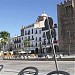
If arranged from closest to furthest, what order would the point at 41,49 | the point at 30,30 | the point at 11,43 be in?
the point at 41,49 < the point at 30,30 < the point at 11,43

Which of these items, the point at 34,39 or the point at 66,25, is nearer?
the point at 66,25

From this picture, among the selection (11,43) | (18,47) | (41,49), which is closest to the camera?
(41,49)

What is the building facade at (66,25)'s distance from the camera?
64688 millimetres

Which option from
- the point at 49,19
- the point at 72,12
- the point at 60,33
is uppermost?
the point at 72,12

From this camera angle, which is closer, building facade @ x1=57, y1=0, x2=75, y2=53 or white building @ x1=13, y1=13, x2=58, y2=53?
building facade @ x1=57, y1=0, x2=75, y2=53

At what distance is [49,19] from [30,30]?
258 ft

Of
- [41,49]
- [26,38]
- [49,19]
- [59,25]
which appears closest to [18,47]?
[26,38]

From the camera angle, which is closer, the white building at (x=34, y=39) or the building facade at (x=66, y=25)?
the building facade at (x=66, y=25)

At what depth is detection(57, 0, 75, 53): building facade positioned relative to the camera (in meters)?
64.7

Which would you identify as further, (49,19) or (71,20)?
(71,20)

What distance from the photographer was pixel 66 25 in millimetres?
66750

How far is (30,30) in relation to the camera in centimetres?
8800

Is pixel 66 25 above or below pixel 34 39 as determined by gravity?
above

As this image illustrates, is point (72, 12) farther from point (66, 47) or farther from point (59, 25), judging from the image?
point (66, 47)
